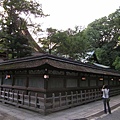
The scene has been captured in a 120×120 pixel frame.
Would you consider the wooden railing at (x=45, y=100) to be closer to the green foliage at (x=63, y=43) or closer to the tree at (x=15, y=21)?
the tree at (x=15, y=21)

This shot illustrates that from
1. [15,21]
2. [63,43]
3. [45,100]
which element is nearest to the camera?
[45,100]

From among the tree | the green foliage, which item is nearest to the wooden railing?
the tree

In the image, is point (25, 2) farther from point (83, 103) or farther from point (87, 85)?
point (83, 103)

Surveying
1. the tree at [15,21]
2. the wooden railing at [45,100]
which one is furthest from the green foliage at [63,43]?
the wooden railing at [45,100]

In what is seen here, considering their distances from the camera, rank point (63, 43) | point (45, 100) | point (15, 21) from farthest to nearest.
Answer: point (63, 43)
point (15, 21)
point (45, 100)

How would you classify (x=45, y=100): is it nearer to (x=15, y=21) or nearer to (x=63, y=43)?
(x=15, y=21)

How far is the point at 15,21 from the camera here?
776 inches

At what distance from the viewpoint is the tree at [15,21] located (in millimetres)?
18266

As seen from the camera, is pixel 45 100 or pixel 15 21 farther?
pixel 15 21

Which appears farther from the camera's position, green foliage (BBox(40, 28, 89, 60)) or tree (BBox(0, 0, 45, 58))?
green foliage (BBox(40, 28, 89, 60))

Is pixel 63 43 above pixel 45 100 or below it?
above

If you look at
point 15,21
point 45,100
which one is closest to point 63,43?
point 15,21

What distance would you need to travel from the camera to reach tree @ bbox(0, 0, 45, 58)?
18.3 m

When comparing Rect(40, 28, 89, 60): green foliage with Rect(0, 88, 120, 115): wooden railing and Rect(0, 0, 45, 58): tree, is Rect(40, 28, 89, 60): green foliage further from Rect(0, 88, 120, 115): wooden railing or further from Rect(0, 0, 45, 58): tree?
Rect(0, 88, 120, 115): wooden railing
